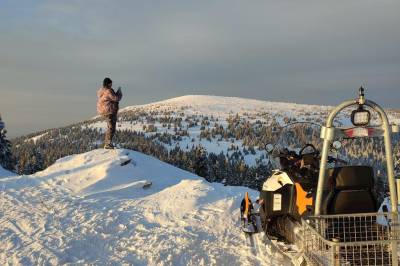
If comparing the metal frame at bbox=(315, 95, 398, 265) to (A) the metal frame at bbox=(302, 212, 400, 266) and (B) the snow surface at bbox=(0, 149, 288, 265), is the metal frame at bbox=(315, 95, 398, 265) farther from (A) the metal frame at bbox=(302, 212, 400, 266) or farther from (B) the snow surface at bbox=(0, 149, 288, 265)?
(B) the snow surface at bbox=(0, 149, 288, 265)

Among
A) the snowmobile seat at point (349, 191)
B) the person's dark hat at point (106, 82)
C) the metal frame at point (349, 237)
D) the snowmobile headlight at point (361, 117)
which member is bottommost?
the metal frame at point (349, 237)

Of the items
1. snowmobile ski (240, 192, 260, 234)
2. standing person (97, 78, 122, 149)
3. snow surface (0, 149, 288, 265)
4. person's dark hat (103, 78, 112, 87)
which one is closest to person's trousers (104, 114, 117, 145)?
standing person (97, 78, 122, 149)

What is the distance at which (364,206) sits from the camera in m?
6.75

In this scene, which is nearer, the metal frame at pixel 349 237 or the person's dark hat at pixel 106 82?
the metal frame at pixel 349 237

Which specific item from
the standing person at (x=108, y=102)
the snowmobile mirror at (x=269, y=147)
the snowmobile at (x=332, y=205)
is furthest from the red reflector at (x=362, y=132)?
the standing person at (x=108, y=102)

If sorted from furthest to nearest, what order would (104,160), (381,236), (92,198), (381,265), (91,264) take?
1. (104,160)
2. (92,198)
3. (91,264)
4. (381,236)
5. (381,265)

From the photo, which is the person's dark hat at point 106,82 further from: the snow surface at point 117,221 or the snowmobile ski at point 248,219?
the snowmobile ski at point 248,219

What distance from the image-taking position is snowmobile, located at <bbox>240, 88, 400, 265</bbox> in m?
5.89

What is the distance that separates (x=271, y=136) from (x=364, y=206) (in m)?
2.55

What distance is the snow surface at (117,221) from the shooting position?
8156 millimetres

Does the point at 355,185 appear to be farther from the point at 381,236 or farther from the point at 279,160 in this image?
the point at 279,160

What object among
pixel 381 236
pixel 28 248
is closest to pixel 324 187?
pixel 381 236

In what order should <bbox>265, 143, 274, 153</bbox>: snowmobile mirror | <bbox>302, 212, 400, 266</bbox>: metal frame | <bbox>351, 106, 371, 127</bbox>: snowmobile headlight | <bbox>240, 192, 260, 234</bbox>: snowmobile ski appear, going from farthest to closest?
<bbox>240, 192, 260, 234</bbox>: snowmobile ski
<bbox>265, 143, 274, 153</bbox>: snowmobile mirror
<bbox>351, 106, 371, 127</bbox>: snowmobile headlight
<bbox>302, 212, 400, 266</bbox>: metal frame

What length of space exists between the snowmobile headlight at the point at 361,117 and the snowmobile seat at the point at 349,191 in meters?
1.01
